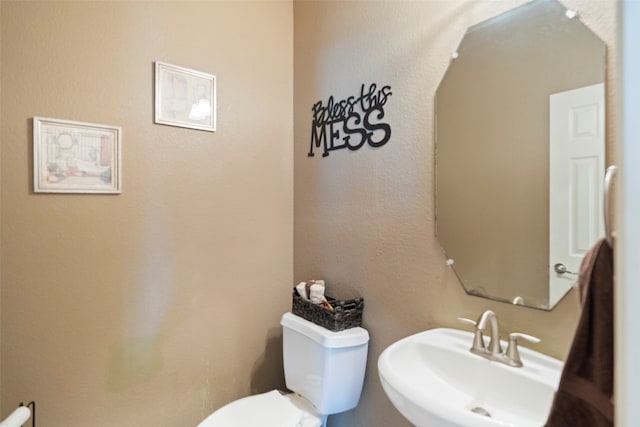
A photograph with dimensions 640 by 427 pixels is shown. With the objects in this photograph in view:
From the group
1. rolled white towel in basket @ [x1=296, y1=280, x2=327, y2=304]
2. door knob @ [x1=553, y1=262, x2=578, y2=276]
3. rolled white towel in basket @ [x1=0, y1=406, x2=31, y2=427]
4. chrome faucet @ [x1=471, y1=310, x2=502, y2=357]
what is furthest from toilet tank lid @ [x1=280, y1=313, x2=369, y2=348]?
rolled white towel in basket @ [x1=0, y1=406, x2=31, y2=427]

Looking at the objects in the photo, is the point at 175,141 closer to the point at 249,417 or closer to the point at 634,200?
the point at 249,417

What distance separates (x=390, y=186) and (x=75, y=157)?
1284 millimetres

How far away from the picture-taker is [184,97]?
1579 millimetres

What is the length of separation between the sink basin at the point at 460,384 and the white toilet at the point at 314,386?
34 centimetres

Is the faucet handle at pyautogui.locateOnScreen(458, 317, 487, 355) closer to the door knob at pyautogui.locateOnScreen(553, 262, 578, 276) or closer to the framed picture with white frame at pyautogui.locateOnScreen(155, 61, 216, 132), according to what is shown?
the door knob at pyautogui.locateOnScreen(553, 262, 578, 276)

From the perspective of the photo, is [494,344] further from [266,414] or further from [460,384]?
[266,414]

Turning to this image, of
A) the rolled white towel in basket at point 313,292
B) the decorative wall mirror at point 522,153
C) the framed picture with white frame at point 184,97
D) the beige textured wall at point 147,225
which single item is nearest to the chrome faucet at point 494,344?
the decorative wall mirror at point 522,153

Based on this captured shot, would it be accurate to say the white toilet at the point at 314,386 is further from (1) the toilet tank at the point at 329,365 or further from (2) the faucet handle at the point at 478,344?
(2) the faucet handle at the point at 478,344

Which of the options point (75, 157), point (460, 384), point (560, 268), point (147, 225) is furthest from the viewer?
point (147, 225)

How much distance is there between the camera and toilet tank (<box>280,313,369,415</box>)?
1358mm

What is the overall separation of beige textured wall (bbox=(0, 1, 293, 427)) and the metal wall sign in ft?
0.88

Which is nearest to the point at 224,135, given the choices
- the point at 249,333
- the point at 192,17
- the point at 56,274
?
the point at 192,17

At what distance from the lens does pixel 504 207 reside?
1.07 m

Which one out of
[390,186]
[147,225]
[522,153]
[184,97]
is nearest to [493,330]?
[522,153]
